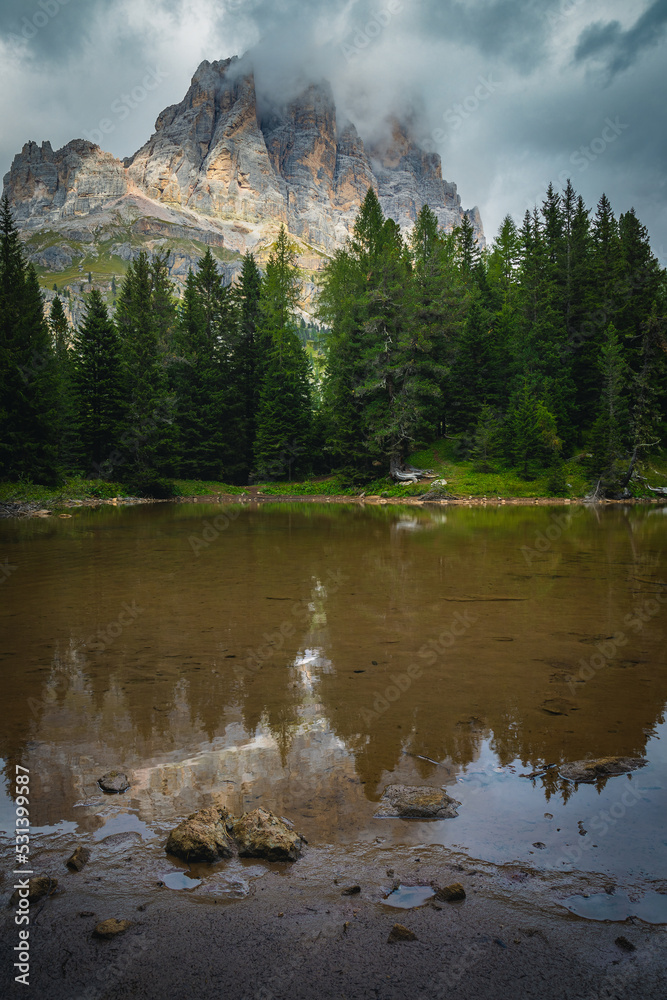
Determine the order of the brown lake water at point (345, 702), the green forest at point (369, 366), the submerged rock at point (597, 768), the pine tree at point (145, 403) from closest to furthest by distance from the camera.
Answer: the brown lake water at point (345, 702)
the submerged rock at point (597, 768)
the green forest at point (369, 366)
the pine tree at point (145, 403)

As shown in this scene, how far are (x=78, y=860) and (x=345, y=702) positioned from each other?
2582 mm

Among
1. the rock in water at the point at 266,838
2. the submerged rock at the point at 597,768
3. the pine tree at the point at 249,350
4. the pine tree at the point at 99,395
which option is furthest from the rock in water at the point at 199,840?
the pine tree at the point at 249,350

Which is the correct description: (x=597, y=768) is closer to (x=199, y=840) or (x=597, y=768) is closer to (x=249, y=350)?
(x=199, y=840)

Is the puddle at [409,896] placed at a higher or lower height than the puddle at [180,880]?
higher

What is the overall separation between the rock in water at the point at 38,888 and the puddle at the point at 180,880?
1.75 ft

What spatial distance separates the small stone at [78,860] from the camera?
9.28 ft

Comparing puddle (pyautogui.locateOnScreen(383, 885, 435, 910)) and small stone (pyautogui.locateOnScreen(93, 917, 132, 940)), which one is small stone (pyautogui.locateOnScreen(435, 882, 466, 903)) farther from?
small stone (pyautogui.locateOnScreen(93, 917, 132, 940))

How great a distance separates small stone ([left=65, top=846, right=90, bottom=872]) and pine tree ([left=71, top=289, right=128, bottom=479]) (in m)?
37.9

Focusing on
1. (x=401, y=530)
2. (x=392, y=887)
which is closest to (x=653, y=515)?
(x=401, y=530)

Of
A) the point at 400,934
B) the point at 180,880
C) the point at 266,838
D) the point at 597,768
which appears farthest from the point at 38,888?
the point at 597,768

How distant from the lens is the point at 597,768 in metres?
3.80

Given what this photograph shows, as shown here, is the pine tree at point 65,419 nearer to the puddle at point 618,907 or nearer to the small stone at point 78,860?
the small stone at point 78,860

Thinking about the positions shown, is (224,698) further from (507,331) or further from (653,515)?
(507,331)

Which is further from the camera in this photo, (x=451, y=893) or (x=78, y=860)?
(x=78, y=860)
